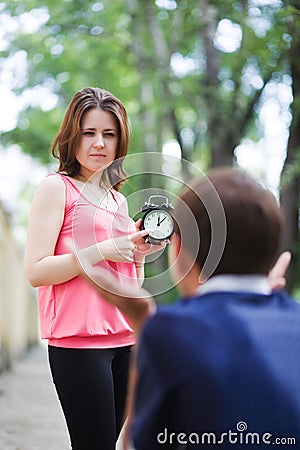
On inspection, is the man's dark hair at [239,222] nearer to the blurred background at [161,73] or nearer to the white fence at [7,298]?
the blurred background at [161,73]

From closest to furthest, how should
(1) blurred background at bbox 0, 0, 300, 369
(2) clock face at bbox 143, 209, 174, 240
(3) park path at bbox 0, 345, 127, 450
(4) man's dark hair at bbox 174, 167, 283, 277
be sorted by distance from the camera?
(4) man's dark hair at bbox 174, 167, 283, 277, (2) clock face at bbox 143, 209, 174, 240, (3) park path at bbox 0, 345, 127, 450, (1) blurred background at bbox 0, 0, 300, 369

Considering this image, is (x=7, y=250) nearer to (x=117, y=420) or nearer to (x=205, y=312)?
(x=117, y=420)

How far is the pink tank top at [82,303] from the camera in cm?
279

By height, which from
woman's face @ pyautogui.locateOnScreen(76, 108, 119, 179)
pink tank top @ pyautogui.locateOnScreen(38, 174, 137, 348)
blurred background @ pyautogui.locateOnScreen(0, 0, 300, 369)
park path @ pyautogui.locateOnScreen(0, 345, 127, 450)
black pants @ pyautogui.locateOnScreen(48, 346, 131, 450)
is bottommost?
park path @ pyautogui.locateOnScreen(0, 345, 127, 450)

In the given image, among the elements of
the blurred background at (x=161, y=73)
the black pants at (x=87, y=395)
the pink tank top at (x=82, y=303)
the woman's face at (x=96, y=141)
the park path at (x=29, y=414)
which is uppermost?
the blurred background at (x=161, y=73)

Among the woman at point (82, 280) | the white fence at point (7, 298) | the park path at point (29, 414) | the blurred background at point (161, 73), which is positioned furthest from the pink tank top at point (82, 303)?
the white fence at point (7, 298)

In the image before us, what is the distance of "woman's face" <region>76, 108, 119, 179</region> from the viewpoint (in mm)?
2961

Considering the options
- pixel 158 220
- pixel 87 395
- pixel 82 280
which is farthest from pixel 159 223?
pixel 87 395

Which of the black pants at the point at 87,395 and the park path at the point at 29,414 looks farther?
the park path at the point at 29,414

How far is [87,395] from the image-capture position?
9.17ft

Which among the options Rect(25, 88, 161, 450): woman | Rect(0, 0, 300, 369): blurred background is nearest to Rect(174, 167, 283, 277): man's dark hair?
Rect(25, 88, 161, 450): woman

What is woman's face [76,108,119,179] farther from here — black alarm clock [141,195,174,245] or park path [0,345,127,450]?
park path [0,345,127,450]

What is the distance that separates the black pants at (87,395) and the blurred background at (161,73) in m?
6.55

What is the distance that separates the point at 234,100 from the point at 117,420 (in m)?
10.4
